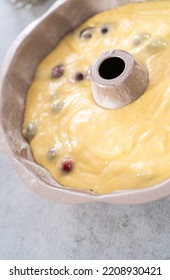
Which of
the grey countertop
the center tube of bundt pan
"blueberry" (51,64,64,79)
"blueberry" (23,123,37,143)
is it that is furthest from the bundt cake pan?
the center tube of bundt pan

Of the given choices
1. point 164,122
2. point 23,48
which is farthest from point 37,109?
point 164,122

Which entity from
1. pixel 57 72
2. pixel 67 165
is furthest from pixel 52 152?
pixel 57 72

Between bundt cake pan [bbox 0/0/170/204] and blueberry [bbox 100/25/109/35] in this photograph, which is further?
blueberry [bbox 100/25/109/35]

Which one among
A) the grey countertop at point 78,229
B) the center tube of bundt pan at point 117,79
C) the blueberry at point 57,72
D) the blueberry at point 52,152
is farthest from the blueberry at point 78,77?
the grey countertop at point 78,229

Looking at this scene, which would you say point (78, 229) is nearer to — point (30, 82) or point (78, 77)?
point (78, 77)

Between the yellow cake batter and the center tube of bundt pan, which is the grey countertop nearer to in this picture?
the yellow cake batter

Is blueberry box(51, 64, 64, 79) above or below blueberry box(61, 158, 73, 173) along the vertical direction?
above

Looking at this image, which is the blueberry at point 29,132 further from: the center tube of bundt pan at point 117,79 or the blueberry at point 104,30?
the blueberry at point 104,30
